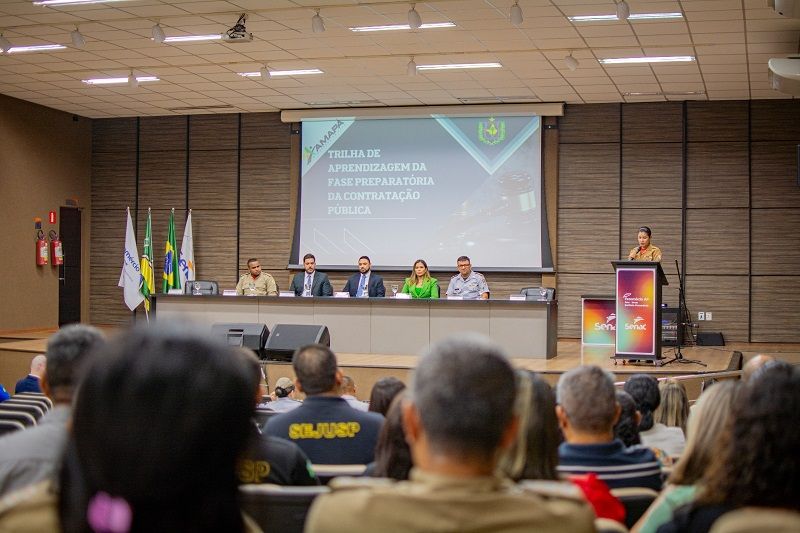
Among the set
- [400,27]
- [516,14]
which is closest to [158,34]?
[400,27]

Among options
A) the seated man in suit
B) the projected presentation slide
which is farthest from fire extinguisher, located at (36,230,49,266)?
the seated man in suit

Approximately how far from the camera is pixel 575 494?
1.39 m

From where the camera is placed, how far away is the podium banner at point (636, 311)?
30.3 feet

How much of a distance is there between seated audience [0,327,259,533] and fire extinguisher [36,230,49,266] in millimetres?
13545

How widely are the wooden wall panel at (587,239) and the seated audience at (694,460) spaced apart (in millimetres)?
10811

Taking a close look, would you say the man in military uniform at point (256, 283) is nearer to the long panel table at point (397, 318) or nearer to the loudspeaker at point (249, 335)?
the long panel table at point (397, 318)

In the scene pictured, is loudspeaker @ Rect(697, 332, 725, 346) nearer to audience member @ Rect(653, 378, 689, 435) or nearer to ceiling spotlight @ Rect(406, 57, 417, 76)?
ceiling spotlight @ Rect(406, 57, 417, 76)

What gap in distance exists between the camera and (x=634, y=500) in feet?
7.63

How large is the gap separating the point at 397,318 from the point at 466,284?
1.14 meters

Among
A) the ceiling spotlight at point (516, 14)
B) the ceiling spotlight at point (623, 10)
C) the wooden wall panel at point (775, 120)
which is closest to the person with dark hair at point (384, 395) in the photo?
the ceiling spotlight at point (516, 14)

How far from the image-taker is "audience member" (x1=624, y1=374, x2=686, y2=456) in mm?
3734

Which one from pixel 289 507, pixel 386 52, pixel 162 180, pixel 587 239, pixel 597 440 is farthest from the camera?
pixel 162 180

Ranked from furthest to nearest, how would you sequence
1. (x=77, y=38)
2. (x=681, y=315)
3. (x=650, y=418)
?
(x=681, y=315) < (x=77, y=38) < (x=650, y=418)

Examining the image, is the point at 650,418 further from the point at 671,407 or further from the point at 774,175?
the point at 774,175
